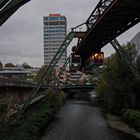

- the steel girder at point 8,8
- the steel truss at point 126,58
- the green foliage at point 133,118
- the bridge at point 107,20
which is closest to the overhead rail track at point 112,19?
the bridge at point 107,20

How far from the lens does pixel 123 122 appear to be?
2007 inches

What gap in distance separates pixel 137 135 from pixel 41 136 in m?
10.3

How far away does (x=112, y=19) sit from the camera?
32062 mm

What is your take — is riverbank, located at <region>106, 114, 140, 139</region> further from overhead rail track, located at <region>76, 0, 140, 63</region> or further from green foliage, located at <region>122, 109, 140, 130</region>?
overhead rail track, located at <region>76, 0, 140, 63</region>

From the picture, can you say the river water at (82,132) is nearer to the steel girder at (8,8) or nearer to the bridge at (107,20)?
the bridge at (107,20)

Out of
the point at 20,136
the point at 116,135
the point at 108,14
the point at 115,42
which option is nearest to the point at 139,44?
the point at 115,42

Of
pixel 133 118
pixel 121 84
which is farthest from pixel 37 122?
pixel 121 84

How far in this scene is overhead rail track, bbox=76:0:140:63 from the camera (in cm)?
2686

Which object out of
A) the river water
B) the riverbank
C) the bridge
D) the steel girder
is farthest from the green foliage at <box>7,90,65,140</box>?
the riverbank

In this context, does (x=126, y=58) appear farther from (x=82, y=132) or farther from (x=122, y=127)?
(x=82, y=132)

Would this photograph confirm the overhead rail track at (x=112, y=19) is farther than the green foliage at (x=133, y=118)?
No

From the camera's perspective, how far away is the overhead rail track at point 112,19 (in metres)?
26.9

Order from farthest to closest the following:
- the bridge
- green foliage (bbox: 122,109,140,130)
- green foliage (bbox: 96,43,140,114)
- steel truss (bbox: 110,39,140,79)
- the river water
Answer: green foliage (bbox: 96,43,140,114), steel truss (bbox: 110,39,140,79), green foliage (bbox: 122,109,140,130), the river water, the bridge

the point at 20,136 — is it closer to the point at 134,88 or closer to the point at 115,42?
the point at 115,42
